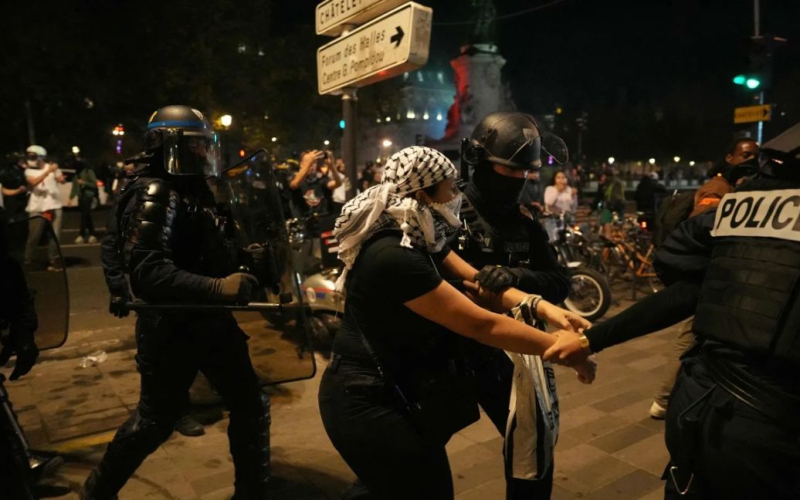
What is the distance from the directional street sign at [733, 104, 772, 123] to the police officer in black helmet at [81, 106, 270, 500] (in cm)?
979

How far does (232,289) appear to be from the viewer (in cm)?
279

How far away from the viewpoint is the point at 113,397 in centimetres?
484

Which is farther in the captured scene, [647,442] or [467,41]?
[467,41]

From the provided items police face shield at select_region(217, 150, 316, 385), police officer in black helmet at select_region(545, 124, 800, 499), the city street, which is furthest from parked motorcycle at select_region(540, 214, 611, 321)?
police officer in black helmet at select_region(545, 124, 800, 499)

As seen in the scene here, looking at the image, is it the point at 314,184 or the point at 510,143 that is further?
the point at 314,184

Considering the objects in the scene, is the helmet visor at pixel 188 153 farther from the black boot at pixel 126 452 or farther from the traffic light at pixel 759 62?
the traffic light at pixel 759 62

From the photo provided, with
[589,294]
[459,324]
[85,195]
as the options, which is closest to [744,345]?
[459,324]

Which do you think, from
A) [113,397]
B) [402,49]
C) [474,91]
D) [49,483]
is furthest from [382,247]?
[474,91]

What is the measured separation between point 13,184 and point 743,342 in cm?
1002

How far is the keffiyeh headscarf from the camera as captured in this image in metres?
2.19

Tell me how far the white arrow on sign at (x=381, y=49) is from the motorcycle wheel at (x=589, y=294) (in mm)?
3850

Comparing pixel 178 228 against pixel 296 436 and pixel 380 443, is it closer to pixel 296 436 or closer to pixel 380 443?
pixel 380 443

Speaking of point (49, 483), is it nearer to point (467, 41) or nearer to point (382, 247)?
point (382, 247)

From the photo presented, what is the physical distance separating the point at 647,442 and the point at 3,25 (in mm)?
13814
